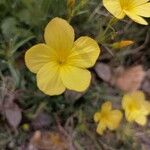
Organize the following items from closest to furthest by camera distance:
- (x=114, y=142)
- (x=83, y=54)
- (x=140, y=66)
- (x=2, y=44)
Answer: (x=83, y=54) < (x=2, y=44) < (x=114, y=142) < (x=140, y=66)

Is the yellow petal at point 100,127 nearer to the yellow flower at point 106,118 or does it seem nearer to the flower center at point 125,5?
the yellow flower at point 106,118

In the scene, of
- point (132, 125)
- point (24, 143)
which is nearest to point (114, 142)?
point (132, 125)

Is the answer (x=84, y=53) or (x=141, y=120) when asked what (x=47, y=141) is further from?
(x=84, y=53)

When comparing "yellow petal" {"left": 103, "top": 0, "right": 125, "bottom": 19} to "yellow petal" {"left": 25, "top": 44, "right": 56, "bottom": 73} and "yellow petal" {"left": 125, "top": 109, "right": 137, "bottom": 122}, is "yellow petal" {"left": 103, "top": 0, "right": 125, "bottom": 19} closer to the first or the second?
"yellow petal" {"left": 25, "top": 44, "right": 56, "bottom": 73}

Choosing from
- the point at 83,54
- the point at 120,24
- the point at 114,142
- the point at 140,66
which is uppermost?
the point at 83,54

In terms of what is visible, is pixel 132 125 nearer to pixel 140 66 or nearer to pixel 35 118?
pixel 140 66

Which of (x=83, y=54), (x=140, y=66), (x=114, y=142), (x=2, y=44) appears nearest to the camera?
(x=83, y=54)

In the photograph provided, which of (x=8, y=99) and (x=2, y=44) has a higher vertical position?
(x=2, y=44)
